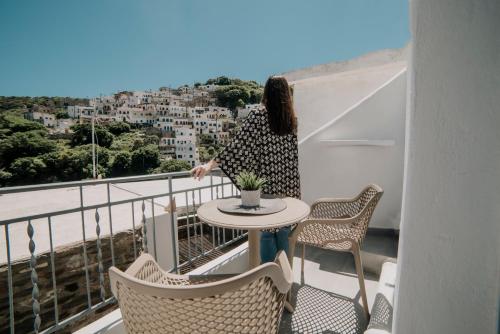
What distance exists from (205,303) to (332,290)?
1.88 m

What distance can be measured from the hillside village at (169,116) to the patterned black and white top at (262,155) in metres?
Answer: 62.0

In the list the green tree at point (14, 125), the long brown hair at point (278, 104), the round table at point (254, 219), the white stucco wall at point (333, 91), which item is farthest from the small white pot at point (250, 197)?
the green tree at point (14, 125)

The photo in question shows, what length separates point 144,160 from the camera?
4975 cm

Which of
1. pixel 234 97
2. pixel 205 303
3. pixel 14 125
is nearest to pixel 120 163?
pixel 14 125

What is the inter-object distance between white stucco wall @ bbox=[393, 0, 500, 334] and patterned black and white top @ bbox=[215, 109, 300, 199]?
1231mm

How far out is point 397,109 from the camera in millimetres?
3369

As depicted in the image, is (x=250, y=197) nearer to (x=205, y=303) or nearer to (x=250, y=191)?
(x=250, y=191)

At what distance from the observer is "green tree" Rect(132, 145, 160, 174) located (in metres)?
49.6

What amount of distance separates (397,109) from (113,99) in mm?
97385

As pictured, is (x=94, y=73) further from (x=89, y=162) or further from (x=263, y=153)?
(x=263, y=153)

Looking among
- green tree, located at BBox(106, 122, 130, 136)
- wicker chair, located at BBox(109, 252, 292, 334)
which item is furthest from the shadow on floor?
green tree, located at BBox(106, 122, 130, 136)

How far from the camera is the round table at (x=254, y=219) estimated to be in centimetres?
145

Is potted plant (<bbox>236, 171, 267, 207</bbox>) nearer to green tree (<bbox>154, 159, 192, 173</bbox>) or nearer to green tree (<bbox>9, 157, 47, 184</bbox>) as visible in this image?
green tree (<bbox>154, 159, 192, 173</bbox>)

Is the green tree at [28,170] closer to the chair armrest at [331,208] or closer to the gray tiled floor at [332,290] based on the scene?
the gray tiled floor at [332,290]
